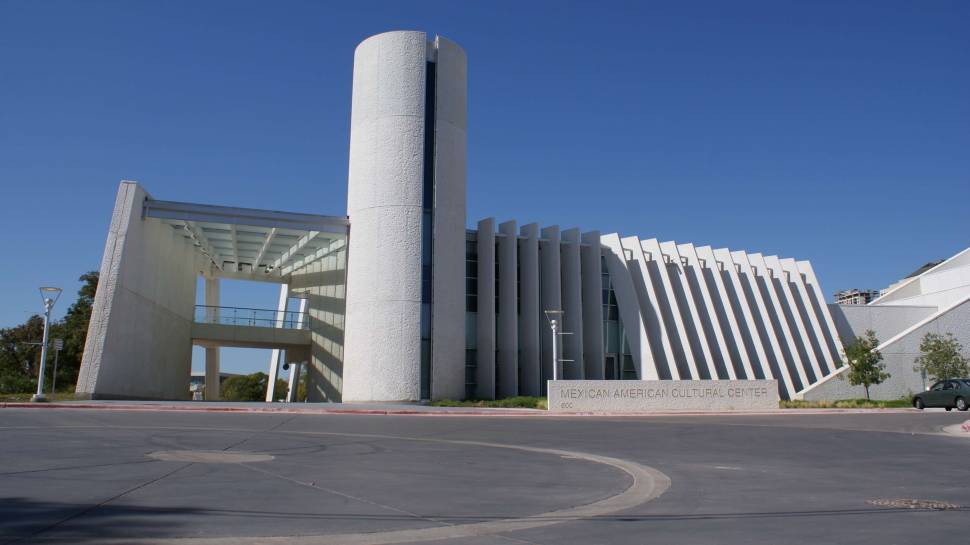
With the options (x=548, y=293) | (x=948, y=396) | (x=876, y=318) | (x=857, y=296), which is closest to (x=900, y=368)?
(x=948, y=396)

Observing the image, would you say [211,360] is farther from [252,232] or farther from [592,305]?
[592,305]

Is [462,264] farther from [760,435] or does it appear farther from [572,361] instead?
[760,435]

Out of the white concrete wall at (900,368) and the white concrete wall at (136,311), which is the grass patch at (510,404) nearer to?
the white concrete wall at (136,311)

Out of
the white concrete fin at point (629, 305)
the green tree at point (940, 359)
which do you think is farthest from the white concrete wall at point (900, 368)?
the white concrete fin at point (629, 305)

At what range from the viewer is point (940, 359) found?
41.2 metres

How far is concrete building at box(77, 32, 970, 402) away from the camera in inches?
1403

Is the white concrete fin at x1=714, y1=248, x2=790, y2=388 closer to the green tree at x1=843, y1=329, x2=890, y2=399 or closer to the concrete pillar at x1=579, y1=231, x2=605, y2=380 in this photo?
the green tree at x1=843, y1=329, x2=890, y2=399

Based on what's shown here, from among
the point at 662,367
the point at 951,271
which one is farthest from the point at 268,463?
the point at 951,271

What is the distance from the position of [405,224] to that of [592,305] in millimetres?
13019

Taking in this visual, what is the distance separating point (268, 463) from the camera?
1133 cm

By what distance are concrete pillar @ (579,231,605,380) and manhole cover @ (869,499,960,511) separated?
34025 millimetres

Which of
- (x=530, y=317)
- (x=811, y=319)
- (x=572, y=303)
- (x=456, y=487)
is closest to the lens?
(x=456, y=487)

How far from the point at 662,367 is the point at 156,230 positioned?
27.2 meters

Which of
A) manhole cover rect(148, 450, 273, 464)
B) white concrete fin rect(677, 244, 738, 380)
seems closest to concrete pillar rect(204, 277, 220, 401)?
white concrete fin rect(677, 244, 738, 380)
